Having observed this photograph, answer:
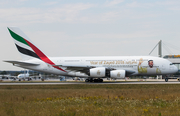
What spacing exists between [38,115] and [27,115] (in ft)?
1.67

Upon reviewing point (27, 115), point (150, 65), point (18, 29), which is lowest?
point (27, 115)

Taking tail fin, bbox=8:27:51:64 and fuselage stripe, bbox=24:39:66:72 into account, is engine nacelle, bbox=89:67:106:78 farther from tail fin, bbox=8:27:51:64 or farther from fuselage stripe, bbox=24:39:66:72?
tail fin, bbox=8:27:51:64

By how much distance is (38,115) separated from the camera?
10320 mm

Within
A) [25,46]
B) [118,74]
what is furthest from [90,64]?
[25,46]

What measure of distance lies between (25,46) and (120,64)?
17.2 m

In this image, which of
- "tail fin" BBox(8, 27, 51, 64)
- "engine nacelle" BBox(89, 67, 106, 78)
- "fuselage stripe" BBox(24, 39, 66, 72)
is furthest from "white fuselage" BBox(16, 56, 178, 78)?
"engine nacelle" BBox(89, 67, 106, 78)

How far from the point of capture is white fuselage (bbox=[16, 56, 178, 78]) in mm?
40156

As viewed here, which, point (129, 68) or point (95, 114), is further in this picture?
point (129, 68)

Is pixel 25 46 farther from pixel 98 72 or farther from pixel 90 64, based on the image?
pixel 98 72

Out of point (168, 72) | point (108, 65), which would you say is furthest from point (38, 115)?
point (168, 72)

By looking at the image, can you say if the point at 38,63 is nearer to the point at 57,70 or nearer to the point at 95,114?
the point at 57,70

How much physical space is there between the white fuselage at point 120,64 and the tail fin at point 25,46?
2.98 ft

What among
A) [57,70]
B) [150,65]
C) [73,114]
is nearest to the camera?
[73,114]

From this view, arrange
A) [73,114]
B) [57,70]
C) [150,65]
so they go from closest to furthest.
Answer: [73,114]
[150,65]
[57,70]
